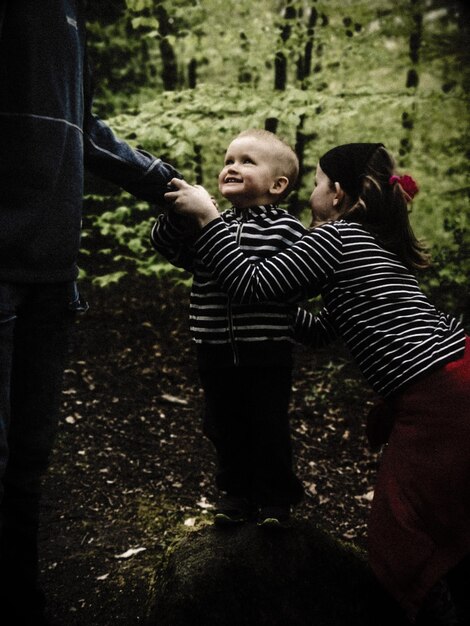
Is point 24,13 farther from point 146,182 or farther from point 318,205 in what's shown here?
point 318,205

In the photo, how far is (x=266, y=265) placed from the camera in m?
1.95

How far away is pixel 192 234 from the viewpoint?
6.97 feet

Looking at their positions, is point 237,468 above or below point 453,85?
below

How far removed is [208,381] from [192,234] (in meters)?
0.57

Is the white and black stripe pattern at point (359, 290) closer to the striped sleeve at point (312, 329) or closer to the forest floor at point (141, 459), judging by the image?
the striped sleeve at point (312, 329)

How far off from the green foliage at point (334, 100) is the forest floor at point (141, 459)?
1.13m

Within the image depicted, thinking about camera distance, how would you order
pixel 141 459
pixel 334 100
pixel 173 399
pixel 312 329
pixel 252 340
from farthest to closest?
pixel 173 399 → pixel 334 100 → pixel 141 459 → pixel 312 329 → pixel 252 340

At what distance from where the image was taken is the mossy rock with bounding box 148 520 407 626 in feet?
7.03

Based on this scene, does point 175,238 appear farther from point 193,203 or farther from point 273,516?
point 273,516

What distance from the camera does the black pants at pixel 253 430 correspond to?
208 centimetres

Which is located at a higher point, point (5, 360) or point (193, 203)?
point (193, 203)

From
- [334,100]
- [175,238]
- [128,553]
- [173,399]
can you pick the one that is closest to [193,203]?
[175,238]

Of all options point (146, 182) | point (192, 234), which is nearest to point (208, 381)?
point (192, 234)

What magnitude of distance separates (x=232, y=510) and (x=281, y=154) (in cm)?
144
